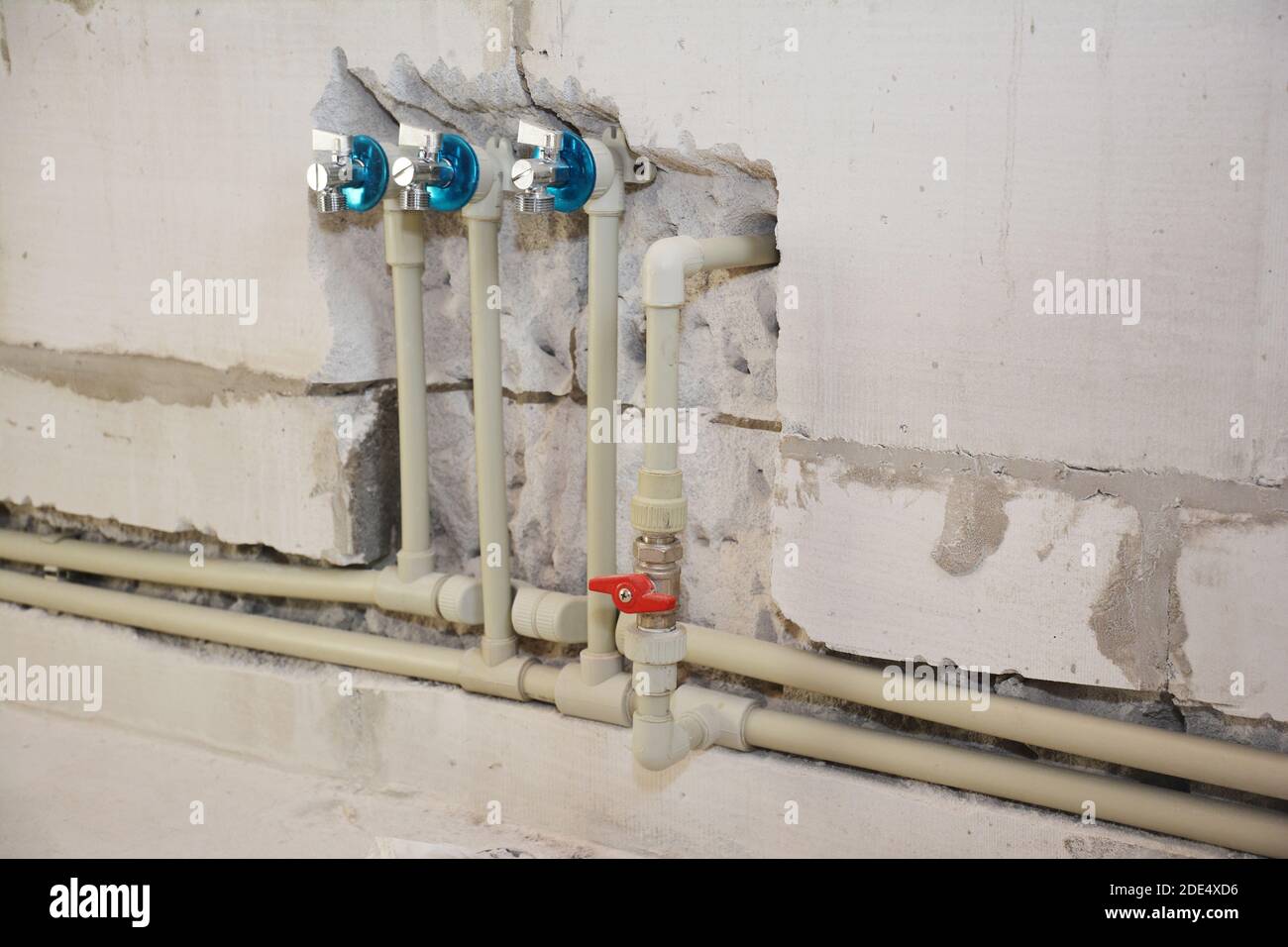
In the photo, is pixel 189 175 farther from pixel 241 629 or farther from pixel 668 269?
pixel 668 269

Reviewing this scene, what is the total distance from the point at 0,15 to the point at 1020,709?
5.45ft

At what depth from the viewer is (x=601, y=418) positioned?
5.27 feet

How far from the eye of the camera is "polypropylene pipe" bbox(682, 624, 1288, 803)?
4.26ft

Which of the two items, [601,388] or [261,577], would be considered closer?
[601,388]

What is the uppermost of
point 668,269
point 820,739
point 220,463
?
point 668,269

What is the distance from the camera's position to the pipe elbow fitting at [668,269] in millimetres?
1376

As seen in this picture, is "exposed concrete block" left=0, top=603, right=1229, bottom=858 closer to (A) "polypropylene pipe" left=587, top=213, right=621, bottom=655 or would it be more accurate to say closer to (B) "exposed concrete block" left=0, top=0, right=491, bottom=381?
(A) "polypropylene pipe" left=587, top=213, right=621, bottom=655

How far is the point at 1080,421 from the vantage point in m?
1.32

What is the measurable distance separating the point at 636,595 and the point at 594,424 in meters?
0.27

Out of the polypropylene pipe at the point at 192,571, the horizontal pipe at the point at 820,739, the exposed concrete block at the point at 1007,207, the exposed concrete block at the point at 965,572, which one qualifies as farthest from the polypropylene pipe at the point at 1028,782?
the polypropylene pipe at the point at 192,571

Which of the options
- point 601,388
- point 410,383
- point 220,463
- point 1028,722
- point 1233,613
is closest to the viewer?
point 1233,613

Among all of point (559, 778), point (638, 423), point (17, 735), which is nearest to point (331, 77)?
point (638, 423)

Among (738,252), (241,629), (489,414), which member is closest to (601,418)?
(489,414)

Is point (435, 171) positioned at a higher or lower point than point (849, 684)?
higher
